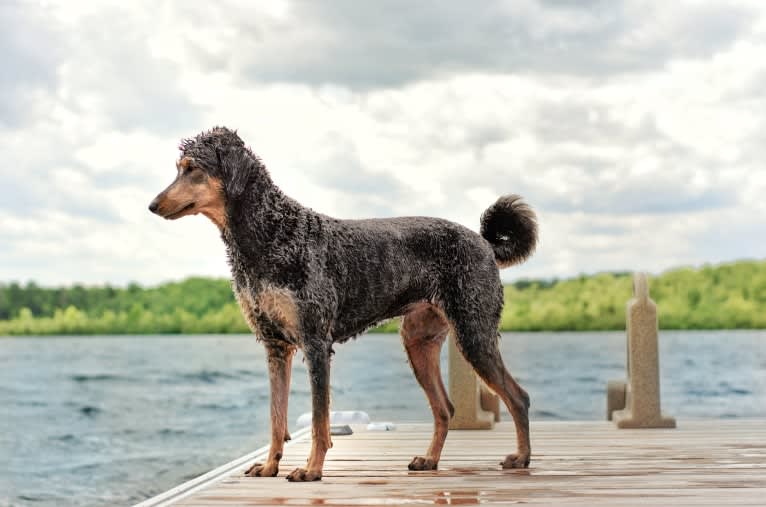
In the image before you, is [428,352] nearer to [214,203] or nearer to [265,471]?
[265,471]

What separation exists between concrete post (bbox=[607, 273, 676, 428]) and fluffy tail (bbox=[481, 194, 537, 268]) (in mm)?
2317

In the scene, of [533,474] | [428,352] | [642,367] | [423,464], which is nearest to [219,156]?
[428,352]

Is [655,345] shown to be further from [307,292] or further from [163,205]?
[163,205]

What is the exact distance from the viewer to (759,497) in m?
4.17

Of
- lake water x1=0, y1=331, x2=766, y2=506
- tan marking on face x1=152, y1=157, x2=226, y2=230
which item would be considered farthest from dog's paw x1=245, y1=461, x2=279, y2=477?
lake water x1=0, y1=331, x2=766, y2=506

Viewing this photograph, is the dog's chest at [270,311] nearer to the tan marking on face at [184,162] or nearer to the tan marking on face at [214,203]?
the tan marking on face at [214,203]

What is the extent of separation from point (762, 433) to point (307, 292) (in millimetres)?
4031

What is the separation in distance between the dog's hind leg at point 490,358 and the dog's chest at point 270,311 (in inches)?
37.1

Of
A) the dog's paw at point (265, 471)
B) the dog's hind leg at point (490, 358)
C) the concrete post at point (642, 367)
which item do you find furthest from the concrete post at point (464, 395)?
the dog's paw at point (265, 471)

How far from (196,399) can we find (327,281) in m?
39.5

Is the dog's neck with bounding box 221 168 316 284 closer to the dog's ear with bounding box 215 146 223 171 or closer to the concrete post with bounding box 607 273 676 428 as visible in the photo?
the dog's ear with bounding box 215 146 223 171

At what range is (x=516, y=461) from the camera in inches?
202

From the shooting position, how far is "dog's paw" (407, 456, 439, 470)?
16.8 feet

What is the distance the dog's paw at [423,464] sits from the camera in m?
5.11
